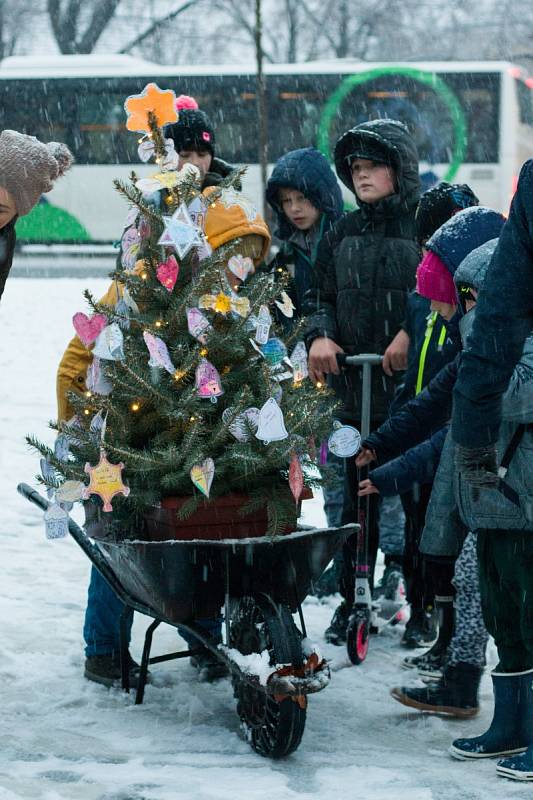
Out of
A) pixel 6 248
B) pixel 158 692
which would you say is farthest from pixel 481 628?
pixel 6 248

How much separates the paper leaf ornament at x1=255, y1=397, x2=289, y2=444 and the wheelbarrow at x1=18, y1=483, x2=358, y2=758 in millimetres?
303

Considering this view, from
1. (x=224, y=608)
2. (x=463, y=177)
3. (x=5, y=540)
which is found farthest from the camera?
(x=463, y=177)

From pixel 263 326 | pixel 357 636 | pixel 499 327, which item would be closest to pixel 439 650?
pixel 357 636

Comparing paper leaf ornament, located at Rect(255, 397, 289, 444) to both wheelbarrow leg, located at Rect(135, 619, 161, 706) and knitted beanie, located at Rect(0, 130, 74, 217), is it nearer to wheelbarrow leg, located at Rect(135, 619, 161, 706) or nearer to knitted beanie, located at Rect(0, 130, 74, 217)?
wheelbarrow leg, located at Rect(135, 619, 161, 706)

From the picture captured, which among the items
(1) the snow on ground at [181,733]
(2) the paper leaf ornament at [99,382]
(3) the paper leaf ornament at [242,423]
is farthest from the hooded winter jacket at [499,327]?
(2) the paper leaf ornament at [99,382]

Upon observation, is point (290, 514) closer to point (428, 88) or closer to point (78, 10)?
point (428, 88)

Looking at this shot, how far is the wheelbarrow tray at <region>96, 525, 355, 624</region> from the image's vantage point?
3697 mm

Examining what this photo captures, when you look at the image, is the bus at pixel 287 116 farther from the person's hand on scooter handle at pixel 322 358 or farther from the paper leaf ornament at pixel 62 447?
the paper leaf ornament at pixel 62 447

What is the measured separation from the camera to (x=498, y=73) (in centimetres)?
2102

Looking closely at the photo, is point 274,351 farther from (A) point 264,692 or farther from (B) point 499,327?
(A) point 264,692

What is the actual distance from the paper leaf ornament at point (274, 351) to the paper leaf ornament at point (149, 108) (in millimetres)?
795

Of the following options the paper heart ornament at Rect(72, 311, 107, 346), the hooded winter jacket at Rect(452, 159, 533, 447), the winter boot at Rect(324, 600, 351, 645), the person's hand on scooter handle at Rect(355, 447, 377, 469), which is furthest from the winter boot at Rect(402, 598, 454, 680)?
the paper heart ornament at Rect(72, 311, 107, 346)

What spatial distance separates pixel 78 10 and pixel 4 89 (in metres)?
11.9

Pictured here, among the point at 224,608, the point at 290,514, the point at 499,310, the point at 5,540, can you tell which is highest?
the point at 499,310
